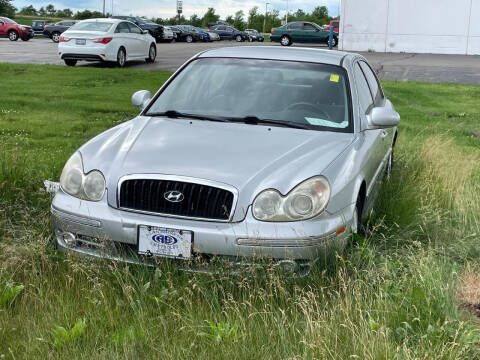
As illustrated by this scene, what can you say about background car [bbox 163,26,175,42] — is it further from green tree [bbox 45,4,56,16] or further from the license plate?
green tree [bbox 45,4,56,16]

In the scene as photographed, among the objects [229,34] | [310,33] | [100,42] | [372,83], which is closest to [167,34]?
[310,33]

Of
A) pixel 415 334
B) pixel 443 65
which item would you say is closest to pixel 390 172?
pixel 415 334

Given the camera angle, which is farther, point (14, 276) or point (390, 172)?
point (390, 172)

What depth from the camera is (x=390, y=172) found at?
7312 millimetres

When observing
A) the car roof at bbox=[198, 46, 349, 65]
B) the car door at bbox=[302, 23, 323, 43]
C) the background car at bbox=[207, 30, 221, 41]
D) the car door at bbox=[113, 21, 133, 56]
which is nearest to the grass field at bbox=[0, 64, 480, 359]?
the car roof at bbox=[198, 46, 349, 65]

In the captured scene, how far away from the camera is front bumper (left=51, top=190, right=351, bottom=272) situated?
12.4ft

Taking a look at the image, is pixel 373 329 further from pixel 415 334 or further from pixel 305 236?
pixel 305 236

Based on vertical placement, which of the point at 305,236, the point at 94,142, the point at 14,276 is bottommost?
the point at 14,276

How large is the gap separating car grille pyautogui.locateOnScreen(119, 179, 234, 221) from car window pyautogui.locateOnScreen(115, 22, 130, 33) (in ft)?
57.7

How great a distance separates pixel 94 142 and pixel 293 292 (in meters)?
1.80

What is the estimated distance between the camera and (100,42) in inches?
776

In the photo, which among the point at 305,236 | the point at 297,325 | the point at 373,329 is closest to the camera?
the point at 373,329

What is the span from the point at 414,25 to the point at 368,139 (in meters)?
32.5

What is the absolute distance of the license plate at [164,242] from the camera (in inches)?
151
